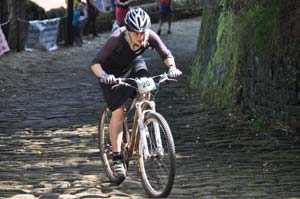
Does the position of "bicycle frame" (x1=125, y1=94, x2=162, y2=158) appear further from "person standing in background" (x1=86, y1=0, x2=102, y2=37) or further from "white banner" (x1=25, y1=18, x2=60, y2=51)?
"person standing in background" (x1=86, y1=0, x2=102, y2=37)

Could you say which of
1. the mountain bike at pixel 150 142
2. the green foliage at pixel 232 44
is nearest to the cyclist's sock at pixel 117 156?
the mountain bike at pixel 150 142

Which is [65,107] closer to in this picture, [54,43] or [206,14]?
[206,14]

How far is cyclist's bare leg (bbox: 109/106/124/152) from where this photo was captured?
6715 mm

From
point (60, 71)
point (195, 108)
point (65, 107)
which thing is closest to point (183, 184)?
point (195, 108)

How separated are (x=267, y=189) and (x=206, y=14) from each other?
8.10 meters

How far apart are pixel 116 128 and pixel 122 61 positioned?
0.62m

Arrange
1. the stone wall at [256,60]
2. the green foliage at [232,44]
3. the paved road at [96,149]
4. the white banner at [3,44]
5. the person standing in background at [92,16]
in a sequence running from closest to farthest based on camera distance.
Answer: the paved road at [96,149], the stone wall at [256,60], the green foliage at [232,44], the white banner at [3,44], the person standing in background at [92,16]

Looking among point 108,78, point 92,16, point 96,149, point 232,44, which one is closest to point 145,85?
point 108,78

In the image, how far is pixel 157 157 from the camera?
614 cm

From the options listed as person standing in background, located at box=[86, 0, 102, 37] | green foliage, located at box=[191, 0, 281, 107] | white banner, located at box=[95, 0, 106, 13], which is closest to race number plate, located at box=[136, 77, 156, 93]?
green foliage, located at box=[191, 0, 281, 107]

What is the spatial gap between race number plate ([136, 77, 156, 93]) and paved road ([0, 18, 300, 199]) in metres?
0.95

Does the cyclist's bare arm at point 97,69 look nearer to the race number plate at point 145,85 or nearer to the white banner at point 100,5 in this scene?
the race number plate at point 145,85

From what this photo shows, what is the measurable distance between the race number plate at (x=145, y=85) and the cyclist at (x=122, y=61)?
8.8 inches

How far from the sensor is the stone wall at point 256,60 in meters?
9.05
